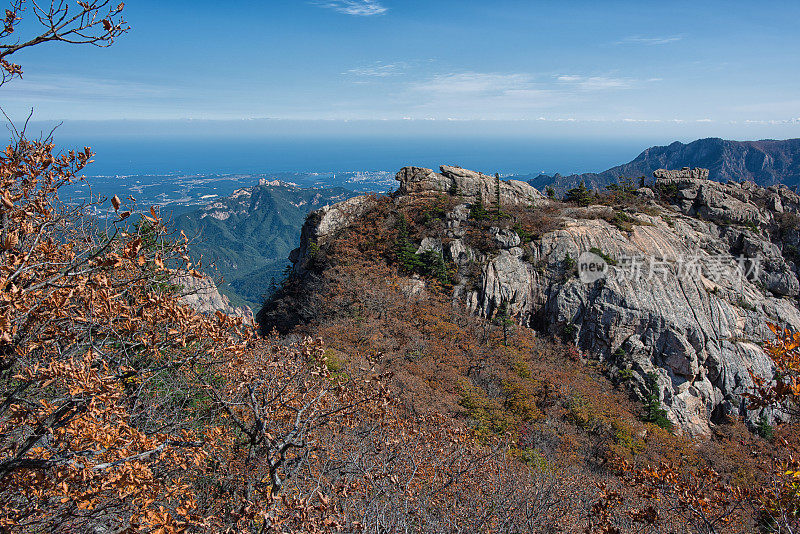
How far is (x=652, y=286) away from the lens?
26.0m

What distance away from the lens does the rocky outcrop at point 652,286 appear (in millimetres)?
23984

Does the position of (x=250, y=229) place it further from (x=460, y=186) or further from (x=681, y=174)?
(x=681, y=174)

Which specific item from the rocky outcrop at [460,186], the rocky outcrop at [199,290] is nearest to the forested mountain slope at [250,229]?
the rocky outcrop at [460,186]

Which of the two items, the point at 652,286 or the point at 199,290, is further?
the point at 652,286

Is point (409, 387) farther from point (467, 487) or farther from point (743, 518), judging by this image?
point (743, 518)

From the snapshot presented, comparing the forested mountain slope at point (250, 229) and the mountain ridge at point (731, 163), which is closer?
the mountain ridge at point (731, 163)

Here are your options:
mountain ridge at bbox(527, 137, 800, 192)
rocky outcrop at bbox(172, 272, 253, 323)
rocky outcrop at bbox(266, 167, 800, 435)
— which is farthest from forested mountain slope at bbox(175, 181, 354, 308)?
rocky outcrop at bbox(172, 272, 253, 323)

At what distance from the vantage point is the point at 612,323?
24609mm

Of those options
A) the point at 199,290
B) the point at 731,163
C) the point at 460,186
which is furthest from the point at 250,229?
the point at 731,163

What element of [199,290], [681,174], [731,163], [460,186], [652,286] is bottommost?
[652,286]

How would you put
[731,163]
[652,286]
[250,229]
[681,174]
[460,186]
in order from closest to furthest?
[652,286] < [460,186] < [681,174] < [731,163] < [250,229]

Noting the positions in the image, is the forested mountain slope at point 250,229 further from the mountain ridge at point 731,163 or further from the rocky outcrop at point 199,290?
the rocky outcrop at point 199,290

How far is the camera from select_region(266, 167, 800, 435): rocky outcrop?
24.0m

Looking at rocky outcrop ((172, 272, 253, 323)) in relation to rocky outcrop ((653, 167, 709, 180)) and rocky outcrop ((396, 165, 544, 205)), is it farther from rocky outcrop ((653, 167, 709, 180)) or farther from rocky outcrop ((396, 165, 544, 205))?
rocky outcrop ((653, 167, 709, 180))
